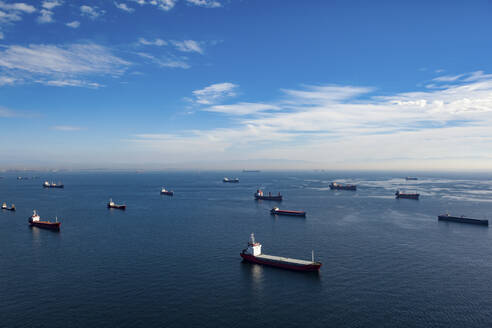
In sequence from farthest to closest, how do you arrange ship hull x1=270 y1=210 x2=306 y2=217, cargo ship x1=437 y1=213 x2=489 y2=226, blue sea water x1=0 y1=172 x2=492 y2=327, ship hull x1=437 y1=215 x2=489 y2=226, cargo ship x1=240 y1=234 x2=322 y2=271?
ship hull x1=270 y1=210 x2=306 y2=217
cargo ship x1=437 y1=213 x2=489 y2=226
ship hull x1=437 y1=215 x2=489 y2=226
cargo ship x1=240 y1=234 x2=322 y2=271
blue sea water x1=0 y1=172 x2=492 y2=327

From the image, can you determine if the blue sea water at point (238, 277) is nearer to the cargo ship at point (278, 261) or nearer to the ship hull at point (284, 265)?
the ship hull at point (284, 265)

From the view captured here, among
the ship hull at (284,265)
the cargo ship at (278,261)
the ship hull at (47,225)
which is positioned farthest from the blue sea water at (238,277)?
the ship hull at (47,225)

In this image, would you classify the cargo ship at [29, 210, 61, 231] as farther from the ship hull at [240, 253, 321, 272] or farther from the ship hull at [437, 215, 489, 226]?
the ship hull at [437, 215, 489, 226]

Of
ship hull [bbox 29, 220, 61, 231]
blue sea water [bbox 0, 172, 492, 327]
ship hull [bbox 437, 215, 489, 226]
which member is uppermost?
ship hull [bbox 29, 220, 61, 231]

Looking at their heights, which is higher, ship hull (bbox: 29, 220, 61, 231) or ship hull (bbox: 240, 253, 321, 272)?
ship hull (bbox: 29, 220, 61, 231)

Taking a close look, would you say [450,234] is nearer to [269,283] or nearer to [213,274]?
[269,283]

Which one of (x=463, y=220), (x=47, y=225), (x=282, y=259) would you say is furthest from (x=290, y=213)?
(x=47, y=225)

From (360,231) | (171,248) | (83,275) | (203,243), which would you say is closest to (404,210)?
(360,231)

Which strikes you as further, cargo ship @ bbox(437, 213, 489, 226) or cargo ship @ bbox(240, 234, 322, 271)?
cargo ship @ bbox(437, 213, 489, 226)

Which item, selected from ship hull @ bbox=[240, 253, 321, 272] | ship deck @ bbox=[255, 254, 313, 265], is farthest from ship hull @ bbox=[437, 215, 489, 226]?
ship hull @ bbox=[240, 253, 321, 272]

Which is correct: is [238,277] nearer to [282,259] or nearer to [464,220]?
[282,259]
